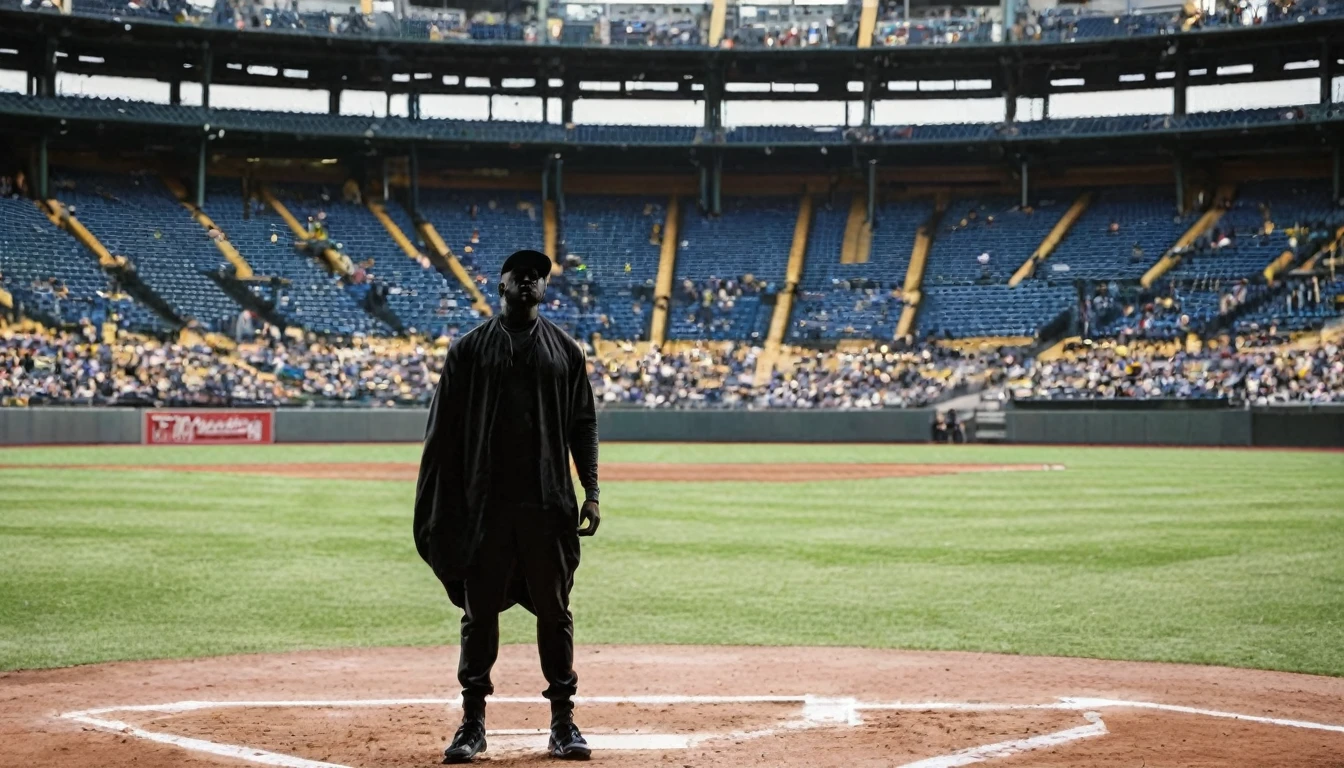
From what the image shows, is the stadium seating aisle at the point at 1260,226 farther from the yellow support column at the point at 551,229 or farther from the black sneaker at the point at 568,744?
the black sneaker at the point at 568,744

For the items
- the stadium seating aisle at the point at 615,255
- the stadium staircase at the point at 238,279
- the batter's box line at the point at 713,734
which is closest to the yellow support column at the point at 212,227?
the stadium staircase at the point at 238,279

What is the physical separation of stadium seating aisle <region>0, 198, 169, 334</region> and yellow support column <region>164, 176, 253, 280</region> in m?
4.39

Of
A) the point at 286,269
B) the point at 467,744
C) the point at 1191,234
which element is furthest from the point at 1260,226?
the point at 467,744

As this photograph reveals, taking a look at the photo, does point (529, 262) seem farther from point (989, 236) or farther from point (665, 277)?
point (989, 236)

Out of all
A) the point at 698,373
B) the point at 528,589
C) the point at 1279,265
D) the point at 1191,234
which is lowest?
the point at 528,589

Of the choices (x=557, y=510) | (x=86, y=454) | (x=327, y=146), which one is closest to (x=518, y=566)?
(x=557, y=510)

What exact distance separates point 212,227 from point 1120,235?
1242 inches

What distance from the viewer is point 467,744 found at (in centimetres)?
523

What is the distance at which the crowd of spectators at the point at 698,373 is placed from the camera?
1425 inches

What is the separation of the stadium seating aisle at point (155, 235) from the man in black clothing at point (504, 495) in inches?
1504

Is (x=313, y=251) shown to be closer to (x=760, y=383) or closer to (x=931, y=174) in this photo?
(x=760, y=383)

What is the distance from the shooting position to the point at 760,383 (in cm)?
4328

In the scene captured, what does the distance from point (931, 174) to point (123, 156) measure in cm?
3011

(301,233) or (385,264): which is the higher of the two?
(301,233)
